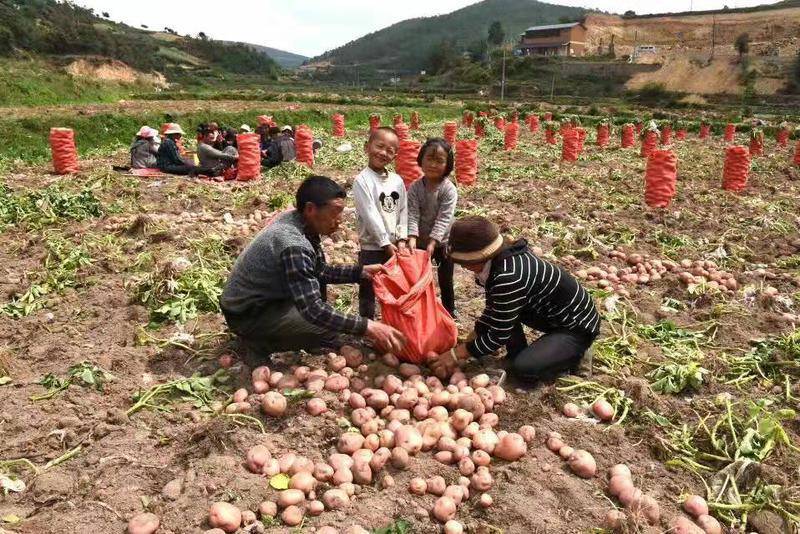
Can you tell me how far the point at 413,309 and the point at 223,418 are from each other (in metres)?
1.31

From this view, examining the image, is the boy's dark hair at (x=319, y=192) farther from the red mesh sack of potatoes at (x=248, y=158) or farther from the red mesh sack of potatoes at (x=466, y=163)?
the red mesh sack of potatoes at (x=466, y=163)

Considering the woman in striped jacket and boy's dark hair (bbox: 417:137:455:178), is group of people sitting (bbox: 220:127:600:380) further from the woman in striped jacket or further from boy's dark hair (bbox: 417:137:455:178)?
boy's dark hair (bbox: 417:137:455:178)

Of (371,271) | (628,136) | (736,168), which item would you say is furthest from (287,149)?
(628,136)

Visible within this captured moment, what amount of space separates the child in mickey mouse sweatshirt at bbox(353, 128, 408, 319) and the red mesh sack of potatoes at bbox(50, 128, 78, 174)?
9.67 meters

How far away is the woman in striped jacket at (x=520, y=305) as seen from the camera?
346 centimetres

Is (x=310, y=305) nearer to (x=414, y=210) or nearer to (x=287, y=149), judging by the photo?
(x=414, y=210)

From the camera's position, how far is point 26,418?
3461mm

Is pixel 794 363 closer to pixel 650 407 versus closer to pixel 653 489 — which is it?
pixel 650 407

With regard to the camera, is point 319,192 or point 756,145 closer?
point 319,192

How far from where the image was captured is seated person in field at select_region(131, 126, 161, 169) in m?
11.9

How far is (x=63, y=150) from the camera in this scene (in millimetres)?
11742

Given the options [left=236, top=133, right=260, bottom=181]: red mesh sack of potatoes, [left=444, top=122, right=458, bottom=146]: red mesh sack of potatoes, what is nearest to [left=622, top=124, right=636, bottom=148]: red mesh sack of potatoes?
[left=444, top=122, right=458, bottom=146]: red mesh sack of potatoes

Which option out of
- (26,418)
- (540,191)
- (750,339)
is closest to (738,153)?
(540,191)

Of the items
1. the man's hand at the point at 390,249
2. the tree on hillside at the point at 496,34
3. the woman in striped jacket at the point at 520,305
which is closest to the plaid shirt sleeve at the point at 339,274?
the man's hand at the point at 390,249
